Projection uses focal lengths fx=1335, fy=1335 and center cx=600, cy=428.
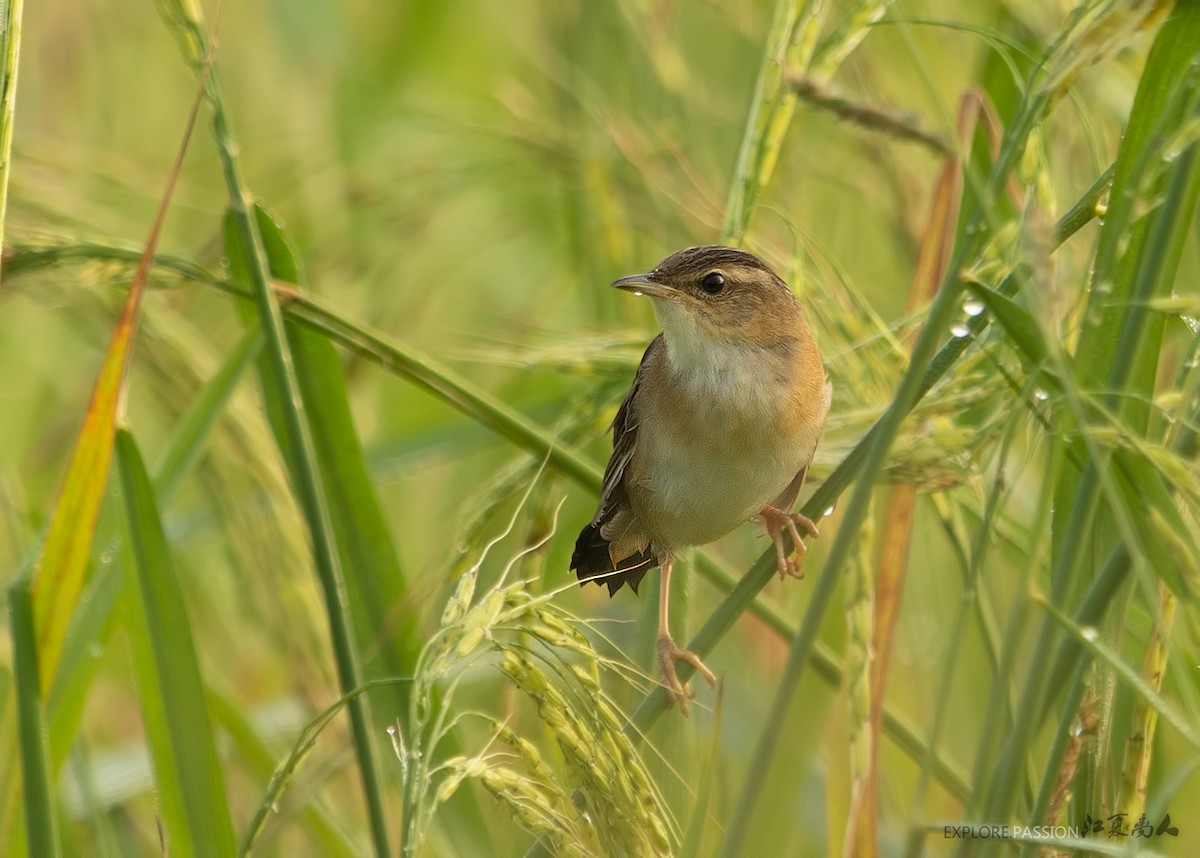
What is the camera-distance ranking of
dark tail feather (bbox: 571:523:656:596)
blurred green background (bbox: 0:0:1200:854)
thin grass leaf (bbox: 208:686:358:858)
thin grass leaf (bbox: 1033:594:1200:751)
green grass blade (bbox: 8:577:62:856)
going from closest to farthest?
thin grass leaf (bbox: 1033:594:1200:751) < green grass blade (bbox: 8:577:62:856) < blurred green background (bbox: 0:0:1200:854) < thin grass leaf (bbox: 208:686:358:858) < dark tail feather (bbox: 571:523:656:596)

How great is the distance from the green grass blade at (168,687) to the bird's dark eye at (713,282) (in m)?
1.39

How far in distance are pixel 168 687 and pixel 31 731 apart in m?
0.23

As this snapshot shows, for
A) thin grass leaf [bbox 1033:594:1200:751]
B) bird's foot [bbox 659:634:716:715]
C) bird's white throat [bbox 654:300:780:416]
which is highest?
bird's white throat [bbox 654:300:780:416]

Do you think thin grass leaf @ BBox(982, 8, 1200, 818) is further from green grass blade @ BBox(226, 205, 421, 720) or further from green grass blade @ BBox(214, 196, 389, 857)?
green grass blade @ BBox(226, 205, 421, 720)

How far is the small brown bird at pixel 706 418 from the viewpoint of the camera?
275 centimetres

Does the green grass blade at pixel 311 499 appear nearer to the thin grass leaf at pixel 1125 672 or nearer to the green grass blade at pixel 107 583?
the green grass blade at pixel 107 583

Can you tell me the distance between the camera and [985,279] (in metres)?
2.02

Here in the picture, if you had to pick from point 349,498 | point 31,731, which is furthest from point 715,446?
point 31,731

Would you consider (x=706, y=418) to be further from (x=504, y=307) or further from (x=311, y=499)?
(x=504, y=307)

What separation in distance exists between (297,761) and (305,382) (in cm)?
75

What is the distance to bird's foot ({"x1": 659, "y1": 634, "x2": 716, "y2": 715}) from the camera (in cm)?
176

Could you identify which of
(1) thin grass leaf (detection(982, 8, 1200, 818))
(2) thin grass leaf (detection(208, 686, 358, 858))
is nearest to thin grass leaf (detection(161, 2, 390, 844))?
(2) thin grass leaf (detection(208, 686, 358, 858))

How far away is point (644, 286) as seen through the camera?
2.79 meters

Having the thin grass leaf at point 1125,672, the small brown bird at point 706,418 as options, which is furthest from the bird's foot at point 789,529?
the thin grass leaf at point 1125,672
